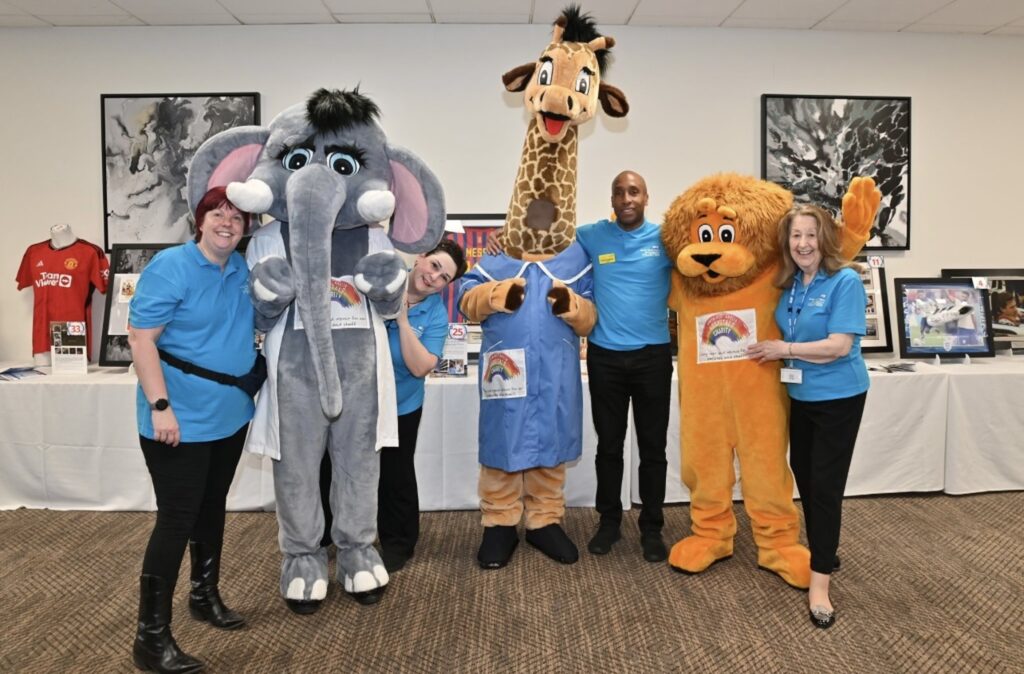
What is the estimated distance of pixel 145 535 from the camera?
285 cm

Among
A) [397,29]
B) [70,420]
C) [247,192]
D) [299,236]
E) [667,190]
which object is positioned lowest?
[70,420]

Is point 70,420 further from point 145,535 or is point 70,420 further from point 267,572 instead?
point 267,572

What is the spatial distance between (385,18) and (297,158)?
189 cm

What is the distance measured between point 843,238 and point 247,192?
188 centimetres

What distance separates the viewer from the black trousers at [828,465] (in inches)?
79.5

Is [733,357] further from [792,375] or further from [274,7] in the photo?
[274,7]

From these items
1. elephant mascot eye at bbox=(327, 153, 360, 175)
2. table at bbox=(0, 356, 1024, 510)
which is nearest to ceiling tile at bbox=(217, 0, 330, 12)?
elephant mascot eye at bbox=(327, 153, 360, 175)

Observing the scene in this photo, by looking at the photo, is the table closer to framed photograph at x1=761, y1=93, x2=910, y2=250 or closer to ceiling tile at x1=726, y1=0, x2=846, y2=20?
framed photograph at x1=761, y1=93, x2=910, y2=250

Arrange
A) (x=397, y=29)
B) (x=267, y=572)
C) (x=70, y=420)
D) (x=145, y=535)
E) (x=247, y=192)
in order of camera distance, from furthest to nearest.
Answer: (x=397, y=29) → (x=70, y=420) → (x=145, y=535) → (x=267, y=572) → (x=247, y=192)

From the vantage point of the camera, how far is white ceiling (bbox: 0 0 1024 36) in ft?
10.8

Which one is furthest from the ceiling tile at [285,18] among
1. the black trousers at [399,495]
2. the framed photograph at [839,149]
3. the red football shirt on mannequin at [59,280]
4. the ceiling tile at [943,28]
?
the ceiling tile at [943,28]

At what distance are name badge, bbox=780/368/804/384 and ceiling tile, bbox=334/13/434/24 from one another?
263 centimetres

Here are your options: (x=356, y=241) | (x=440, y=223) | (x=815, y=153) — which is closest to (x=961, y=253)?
(x=815, y=153)

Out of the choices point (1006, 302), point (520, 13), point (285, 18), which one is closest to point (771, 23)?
point (520, 13)
